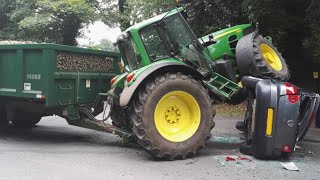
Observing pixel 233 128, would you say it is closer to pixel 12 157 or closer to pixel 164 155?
pixel 164 155

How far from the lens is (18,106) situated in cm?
816

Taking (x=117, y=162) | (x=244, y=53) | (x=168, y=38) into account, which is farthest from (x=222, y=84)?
(x=117, y=162)

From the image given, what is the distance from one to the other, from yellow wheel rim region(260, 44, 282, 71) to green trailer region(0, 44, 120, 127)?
10.0 ft

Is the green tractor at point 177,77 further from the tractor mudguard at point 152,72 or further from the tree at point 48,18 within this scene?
the tree at point 48,18

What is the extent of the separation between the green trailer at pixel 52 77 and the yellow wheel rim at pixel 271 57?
305 centimetres

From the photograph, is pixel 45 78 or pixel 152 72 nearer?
pixel 152 72

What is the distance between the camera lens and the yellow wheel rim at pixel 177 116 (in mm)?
6516

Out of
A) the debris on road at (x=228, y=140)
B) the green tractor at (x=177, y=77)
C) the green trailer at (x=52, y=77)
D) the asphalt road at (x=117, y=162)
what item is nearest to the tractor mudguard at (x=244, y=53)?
the green tractor at (x=177, y=77)

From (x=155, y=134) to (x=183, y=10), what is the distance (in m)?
2.44

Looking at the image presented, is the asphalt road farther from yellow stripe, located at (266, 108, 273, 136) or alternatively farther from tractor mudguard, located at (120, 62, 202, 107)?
tractor mudguard, located at (120, 62, 202, 107)

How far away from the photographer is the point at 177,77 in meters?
6.58

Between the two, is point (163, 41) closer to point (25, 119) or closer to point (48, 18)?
point (25, 119)

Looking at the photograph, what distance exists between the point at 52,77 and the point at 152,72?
75.6 inches

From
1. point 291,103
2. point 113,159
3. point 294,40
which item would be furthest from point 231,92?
point 294,40
